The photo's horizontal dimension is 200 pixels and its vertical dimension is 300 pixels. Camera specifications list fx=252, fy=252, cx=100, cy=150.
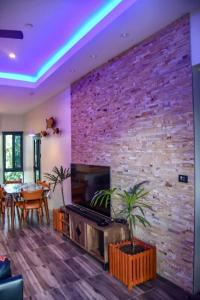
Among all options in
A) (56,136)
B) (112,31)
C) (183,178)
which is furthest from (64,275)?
(56,136)

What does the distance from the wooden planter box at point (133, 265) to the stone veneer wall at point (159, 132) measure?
0.11 metres

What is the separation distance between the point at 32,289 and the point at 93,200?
167 cm

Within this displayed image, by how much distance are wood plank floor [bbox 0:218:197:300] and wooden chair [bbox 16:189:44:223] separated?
80cm

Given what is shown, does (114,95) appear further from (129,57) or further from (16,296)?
(16,296)

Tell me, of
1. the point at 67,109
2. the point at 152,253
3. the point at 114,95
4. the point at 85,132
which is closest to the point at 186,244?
the point at 152,253

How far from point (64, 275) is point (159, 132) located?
2.11m

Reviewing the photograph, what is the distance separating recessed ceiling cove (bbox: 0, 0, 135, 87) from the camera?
2.74m

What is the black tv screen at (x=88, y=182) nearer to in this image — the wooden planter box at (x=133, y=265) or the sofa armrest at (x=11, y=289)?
the wooden planter box at (x=133, y=265)

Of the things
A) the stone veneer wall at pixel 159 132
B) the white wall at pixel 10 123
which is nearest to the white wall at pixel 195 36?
the stone veneer wall at pixel 159 132

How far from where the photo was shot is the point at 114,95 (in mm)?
3850

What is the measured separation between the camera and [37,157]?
26.0ft

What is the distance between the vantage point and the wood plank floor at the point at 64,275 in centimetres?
269

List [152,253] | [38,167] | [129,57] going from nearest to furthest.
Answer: [152,253], [129,57], [38,167]

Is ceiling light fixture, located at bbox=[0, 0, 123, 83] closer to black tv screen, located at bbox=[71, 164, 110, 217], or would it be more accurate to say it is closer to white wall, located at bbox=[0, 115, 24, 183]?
black tv screen, located at bbox=[71, 164, 110, 217]
